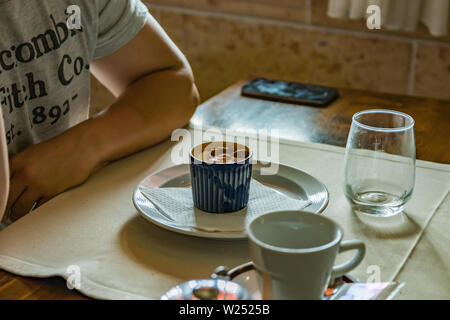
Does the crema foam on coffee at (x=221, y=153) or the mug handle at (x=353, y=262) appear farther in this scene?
the crema foam on coffee at (x=221, y=153)

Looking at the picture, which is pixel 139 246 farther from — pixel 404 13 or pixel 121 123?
pixel 404 13

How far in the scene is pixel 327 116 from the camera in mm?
1193

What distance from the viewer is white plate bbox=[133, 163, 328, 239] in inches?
29.3

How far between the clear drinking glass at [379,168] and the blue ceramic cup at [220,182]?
136mm

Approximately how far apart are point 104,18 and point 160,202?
45 cm

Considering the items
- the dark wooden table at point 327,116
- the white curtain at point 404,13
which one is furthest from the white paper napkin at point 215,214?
the white curtain at point 404,13

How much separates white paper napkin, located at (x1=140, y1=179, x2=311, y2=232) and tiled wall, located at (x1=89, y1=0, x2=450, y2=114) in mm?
1181

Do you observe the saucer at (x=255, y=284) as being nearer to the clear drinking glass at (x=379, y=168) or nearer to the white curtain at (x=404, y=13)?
the clear drinking glass at (x=379, y=168)

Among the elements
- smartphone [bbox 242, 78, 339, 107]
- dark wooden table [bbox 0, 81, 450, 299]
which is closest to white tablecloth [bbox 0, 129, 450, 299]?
dark wooden table [bbox 0, 81, 450, 299]

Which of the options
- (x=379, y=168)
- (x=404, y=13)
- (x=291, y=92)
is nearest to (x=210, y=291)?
(x=379, y=168)

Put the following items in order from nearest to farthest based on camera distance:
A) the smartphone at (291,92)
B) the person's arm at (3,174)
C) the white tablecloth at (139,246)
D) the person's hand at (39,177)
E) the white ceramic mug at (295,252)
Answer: the white ceramic mug at (295,252) → the white tablecloth at (139,246) → the person's arm at (3,174) → the person's hand at (39,177) → the smartphone at (291,92)

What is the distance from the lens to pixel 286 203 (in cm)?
80

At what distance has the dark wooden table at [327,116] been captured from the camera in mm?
1081
